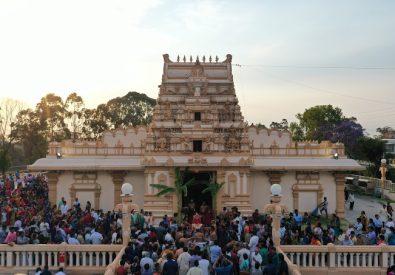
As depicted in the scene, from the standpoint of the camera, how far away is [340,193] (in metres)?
30.9

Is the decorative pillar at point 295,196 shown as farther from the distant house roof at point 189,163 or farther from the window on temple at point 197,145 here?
the window on temple at point 197,145

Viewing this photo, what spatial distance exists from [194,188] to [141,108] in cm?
4556

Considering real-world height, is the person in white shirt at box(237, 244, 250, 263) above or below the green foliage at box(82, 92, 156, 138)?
below

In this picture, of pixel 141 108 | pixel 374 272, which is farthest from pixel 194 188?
pixel 141 108

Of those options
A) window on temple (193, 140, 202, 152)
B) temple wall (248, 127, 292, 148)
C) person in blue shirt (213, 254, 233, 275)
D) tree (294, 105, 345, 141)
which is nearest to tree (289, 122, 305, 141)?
tree (294, 105, 345, 141)

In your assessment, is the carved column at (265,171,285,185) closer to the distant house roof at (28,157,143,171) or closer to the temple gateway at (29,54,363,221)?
the temple gateway at (29,54,363,221)

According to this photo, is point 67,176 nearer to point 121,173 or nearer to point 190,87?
point 121,173

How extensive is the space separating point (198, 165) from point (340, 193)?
333 inches

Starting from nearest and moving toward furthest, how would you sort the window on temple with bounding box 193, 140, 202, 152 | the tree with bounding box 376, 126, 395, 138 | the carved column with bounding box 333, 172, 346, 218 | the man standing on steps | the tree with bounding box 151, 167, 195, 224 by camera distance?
the tree with bounding box 151, 167, 195, 224 < the man standing on steps < the window on temple with bounding box 193, 140, 202, 152 < the carved column with bounding box 333, 172, 346, 218 < the tree with bounding box 376, 126, 395, 138

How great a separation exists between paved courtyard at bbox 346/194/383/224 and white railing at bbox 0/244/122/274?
18.1 m

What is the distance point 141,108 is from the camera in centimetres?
7581

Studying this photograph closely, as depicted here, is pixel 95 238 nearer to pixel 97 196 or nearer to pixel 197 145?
pixel 197 145

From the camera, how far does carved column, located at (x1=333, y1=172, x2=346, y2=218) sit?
3081 cm

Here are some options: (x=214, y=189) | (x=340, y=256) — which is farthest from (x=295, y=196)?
(x=340, y=256)
